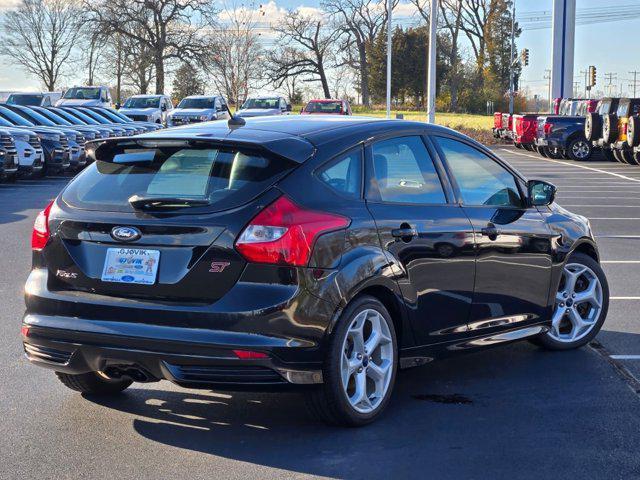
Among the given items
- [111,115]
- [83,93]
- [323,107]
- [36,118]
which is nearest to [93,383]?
[36,118]

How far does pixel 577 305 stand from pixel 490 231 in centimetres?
142

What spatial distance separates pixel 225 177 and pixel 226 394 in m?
1.55

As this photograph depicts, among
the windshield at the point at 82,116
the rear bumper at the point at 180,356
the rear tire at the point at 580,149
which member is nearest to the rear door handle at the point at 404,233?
the rear bumper at the point at 180,356

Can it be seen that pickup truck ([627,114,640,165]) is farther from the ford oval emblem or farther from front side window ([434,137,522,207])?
the ford oval emblem

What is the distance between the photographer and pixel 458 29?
84.1m

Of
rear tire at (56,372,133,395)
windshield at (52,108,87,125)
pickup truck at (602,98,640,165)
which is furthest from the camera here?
pickup truck at (602,98,640,165)

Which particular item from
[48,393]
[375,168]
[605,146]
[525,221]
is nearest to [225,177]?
[375,168]

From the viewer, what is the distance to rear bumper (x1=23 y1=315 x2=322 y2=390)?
16.4ft

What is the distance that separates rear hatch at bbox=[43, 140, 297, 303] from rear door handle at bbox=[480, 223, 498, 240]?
1622mm

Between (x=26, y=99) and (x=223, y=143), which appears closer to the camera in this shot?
(x=223, y=143)

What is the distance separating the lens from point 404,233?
579 cm

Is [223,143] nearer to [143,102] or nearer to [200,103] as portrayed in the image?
[200,103]

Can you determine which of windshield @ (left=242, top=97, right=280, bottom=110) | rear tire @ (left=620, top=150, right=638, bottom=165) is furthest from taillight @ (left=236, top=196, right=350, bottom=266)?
windshield @ (left=242, top=97, right=280, bottom=110)

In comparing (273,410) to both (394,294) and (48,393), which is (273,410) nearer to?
(394,294)
